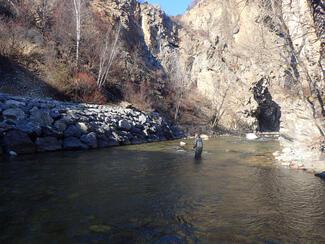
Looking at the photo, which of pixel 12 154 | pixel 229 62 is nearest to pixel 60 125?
pixel 12 154

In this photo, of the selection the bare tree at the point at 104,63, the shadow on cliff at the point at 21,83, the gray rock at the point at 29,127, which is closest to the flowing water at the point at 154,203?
the gray rock at the point at 29,127

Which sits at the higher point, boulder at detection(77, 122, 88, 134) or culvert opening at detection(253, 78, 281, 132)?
culvert opening at detection(253, 78, 281, 132)

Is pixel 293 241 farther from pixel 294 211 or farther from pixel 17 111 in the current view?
pixel 17 111

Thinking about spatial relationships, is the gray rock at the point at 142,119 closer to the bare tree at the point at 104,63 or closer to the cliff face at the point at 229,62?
the bare tree at the point at 104,63

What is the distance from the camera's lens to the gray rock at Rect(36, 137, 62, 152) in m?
15.2

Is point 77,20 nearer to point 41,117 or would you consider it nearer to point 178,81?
point 41,117

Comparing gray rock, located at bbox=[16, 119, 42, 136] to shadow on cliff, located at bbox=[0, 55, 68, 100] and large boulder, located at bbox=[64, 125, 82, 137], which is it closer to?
large boulder, located at bbox=[64, 125, 82, 137]

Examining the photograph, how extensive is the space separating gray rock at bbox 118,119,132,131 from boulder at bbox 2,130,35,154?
6.45 m

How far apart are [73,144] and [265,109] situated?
28.4 metres

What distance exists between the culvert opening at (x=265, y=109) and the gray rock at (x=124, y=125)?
69.3 feet

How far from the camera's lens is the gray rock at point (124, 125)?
2043 centimetres

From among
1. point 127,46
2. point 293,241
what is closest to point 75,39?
point 127,46

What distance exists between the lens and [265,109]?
39812mm

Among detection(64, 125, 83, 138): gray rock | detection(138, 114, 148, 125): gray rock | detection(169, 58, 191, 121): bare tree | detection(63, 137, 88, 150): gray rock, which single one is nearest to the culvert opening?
detection(169, 58, 191, 121): bare tree
